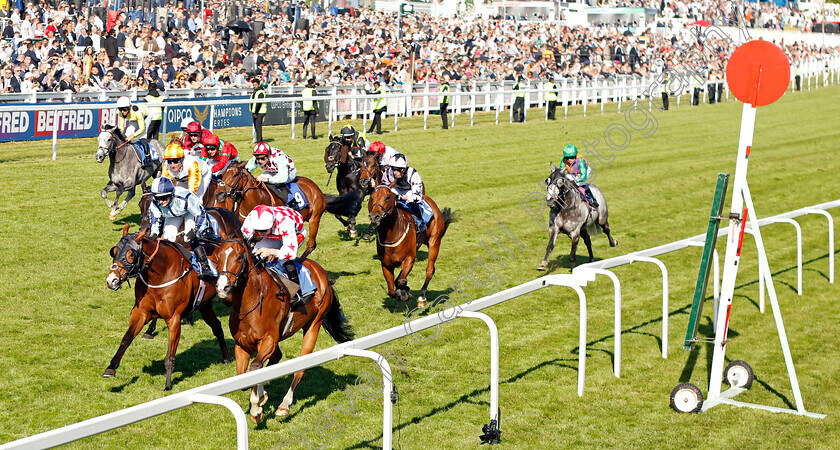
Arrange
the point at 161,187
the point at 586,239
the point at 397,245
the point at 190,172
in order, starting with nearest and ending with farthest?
the point at 161,187, the point at 397,245, the point at 190,172, the point at 586,239

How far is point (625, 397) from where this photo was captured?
7754mm

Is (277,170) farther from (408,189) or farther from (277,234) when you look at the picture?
(277,234)

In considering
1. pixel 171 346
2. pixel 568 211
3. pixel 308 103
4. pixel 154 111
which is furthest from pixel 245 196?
pixel 308 103

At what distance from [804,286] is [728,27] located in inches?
1765

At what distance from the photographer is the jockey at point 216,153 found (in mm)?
10820

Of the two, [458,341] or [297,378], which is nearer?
[297,378]

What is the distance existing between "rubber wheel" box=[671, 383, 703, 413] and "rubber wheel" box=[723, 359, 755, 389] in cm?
84

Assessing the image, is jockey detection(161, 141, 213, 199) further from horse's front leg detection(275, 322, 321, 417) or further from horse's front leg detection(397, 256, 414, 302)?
horse's front leg detection(275, 322, 321, 417)

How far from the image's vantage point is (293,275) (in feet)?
23.3

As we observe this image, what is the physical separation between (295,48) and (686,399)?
22.1m

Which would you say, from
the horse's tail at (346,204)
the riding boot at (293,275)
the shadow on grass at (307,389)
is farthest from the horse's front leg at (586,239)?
the riding boot at (293,275)

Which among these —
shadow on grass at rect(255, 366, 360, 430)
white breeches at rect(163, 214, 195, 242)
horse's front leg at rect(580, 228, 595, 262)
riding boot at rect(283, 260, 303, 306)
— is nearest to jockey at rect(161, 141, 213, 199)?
white breeches at rect(163, 214, 195, 242)

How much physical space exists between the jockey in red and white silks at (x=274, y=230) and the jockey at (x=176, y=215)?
3.54 feet

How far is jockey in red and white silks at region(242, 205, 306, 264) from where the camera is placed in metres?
6.93
